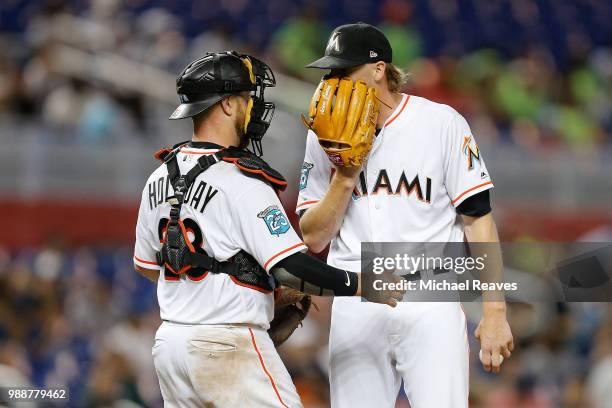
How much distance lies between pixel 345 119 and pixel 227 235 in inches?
22.9

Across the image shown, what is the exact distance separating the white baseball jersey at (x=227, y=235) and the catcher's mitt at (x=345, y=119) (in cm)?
29

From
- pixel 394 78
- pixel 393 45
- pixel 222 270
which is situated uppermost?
pixel 393 45

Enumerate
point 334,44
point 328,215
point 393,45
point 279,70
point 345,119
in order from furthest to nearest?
point 393,45
point 279,70
point 334,44
point 328,215
point 345,119

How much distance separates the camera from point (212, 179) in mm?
3697

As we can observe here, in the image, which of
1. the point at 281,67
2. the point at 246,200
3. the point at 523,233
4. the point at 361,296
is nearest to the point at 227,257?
the point at 246,200

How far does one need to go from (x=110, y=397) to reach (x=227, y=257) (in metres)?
3.49

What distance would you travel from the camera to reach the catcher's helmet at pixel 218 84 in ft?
12.6

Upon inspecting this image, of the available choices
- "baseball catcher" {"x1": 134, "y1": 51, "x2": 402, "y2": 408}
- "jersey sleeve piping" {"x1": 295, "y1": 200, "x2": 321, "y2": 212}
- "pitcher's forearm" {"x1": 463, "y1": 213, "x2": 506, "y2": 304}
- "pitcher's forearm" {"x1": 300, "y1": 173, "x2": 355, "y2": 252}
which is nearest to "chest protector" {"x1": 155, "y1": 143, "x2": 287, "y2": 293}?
"baseball catcher" {"x1": 134, "y1": 51, "x2": 402, "y2": 408}

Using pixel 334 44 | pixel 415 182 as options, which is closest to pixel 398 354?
pixel 415 182

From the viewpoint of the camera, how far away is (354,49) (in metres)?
4.00

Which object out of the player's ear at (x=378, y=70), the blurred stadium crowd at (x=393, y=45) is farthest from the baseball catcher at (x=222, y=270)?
the blurred stadium crowd at (x=393, y=45)

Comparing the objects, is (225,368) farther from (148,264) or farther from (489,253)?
(489,253)

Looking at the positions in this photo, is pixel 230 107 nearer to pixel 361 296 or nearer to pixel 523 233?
pixel 361 296

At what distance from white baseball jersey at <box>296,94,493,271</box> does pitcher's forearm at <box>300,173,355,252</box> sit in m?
0.11
